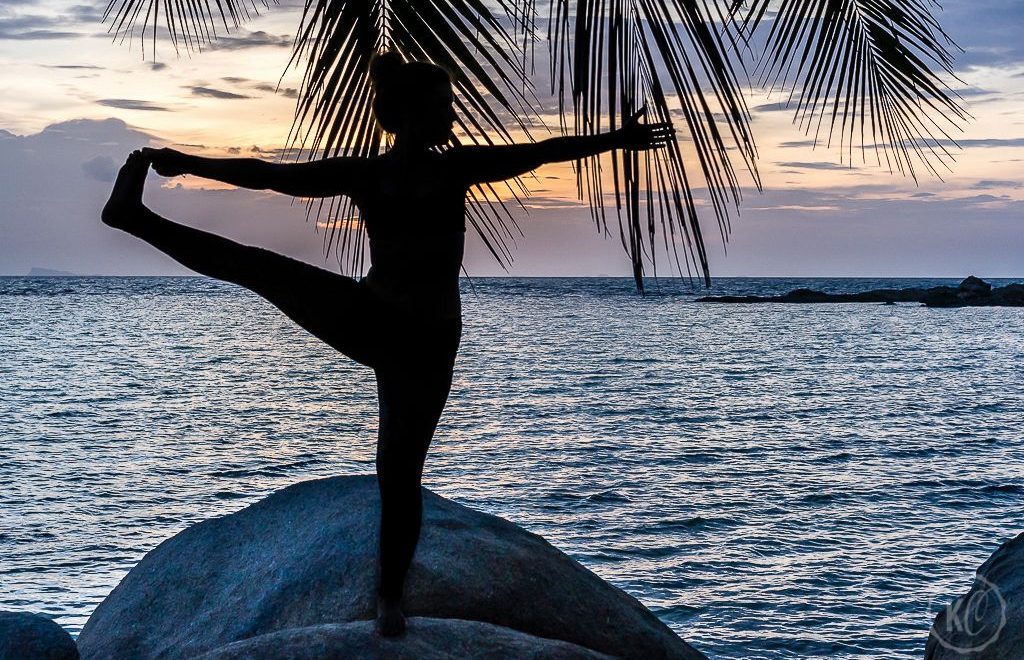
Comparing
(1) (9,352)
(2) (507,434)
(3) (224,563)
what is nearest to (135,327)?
(1) (9,352)

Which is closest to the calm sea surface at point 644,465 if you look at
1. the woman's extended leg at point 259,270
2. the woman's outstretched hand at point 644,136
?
the woman's outstretched hand at point 644,136

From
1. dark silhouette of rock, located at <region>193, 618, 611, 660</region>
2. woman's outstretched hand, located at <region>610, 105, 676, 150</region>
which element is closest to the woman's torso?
woman's outstretched hand, located at <region>610, 105, 676, 150</region>

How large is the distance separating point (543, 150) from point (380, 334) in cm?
65

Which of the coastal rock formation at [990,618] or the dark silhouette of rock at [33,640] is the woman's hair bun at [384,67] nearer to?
the dark silhouette of rock at [33,640]

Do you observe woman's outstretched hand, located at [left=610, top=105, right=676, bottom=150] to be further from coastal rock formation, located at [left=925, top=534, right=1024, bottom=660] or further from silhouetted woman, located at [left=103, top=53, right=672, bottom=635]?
coastal rock formation, located at [left=925, top=534, right=1024, bottom=660]

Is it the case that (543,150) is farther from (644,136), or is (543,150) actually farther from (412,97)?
(412,97)

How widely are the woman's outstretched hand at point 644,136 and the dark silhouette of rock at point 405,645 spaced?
197 cm

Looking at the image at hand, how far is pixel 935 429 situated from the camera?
76.7 feet

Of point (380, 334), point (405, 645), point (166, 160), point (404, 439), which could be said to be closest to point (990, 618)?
point (405, 645)

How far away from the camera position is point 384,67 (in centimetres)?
261

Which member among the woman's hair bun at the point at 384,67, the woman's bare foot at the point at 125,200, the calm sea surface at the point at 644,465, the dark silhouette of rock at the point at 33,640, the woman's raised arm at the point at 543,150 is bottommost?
the calm sea surface at the point at 644,465

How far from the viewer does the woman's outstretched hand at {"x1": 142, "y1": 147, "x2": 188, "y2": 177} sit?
87.6 inches

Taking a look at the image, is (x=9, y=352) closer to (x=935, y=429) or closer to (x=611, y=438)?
(x=611, y=438)

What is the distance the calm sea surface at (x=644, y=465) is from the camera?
37.7 feet
